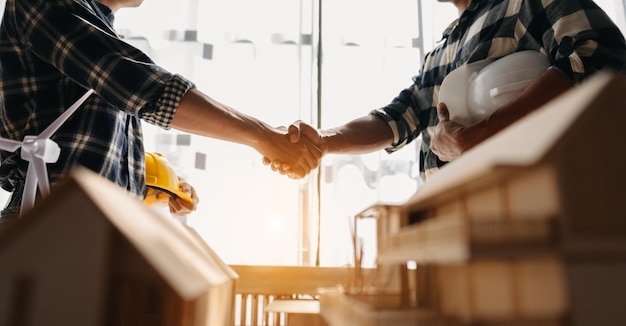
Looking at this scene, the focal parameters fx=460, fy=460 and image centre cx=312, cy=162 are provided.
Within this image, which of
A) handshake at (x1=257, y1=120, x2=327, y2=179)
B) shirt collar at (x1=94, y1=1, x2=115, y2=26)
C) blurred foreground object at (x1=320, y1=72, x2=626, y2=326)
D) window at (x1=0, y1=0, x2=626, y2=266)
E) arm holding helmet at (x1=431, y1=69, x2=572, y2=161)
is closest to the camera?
blurred foreground object at (x1=320, y1=72, x2=626, y2=326)

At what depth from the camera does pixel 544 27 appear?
796 millimetres

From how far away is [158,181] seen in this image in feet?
3.67

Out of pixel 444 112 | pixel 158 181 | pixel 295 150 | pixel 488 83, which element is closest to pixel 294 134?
pixel 295 150

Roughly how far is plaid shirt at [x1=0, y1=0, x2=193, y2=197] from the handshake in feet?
1.08

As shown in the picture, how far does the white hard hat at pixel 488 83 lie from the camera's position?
Answer: 2.39 feet

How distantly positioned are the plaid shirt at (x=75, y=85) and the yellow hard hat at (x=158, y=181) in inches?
6.3

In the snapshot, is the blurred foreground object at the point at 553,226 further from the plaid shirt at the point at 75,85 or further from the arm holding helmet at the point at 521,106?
the plaid shirt at the point at 75,85

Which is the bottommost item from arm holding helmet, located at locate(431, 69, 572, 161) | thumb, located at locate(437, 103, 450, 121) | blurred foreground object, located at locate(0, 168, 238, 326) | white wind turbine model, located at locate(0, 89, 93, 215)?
blurred foreground object, located at locate(0, 168, 238, 326)

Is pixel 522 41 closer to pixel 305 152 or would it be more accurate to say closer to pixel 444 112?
pixel 444 112

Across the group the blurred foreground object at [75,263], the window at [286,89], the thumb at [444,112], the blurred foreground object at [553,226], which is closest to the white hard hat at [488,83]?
the thumb at [444,112]

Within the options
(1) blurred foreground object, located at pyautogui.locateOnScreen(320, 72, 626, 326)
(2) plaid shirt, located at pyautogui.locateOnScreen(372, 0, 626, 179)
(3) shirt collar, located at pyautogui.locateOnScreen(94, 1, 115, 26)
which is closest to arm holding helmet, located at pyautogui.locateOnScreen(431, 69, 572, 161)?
(2) plaid shirt, located at pyautogui.locateOnScreen(372, 0, 626, 179)

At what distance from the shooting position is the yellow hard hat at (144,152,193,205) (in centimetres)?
111

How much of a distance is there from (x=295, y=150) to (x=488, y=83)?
1.93 feet

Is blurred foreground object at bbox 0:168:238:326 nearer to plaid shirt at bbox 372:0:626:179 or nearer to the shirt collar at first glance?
plaid shirt at bbox 372:0:626:179
